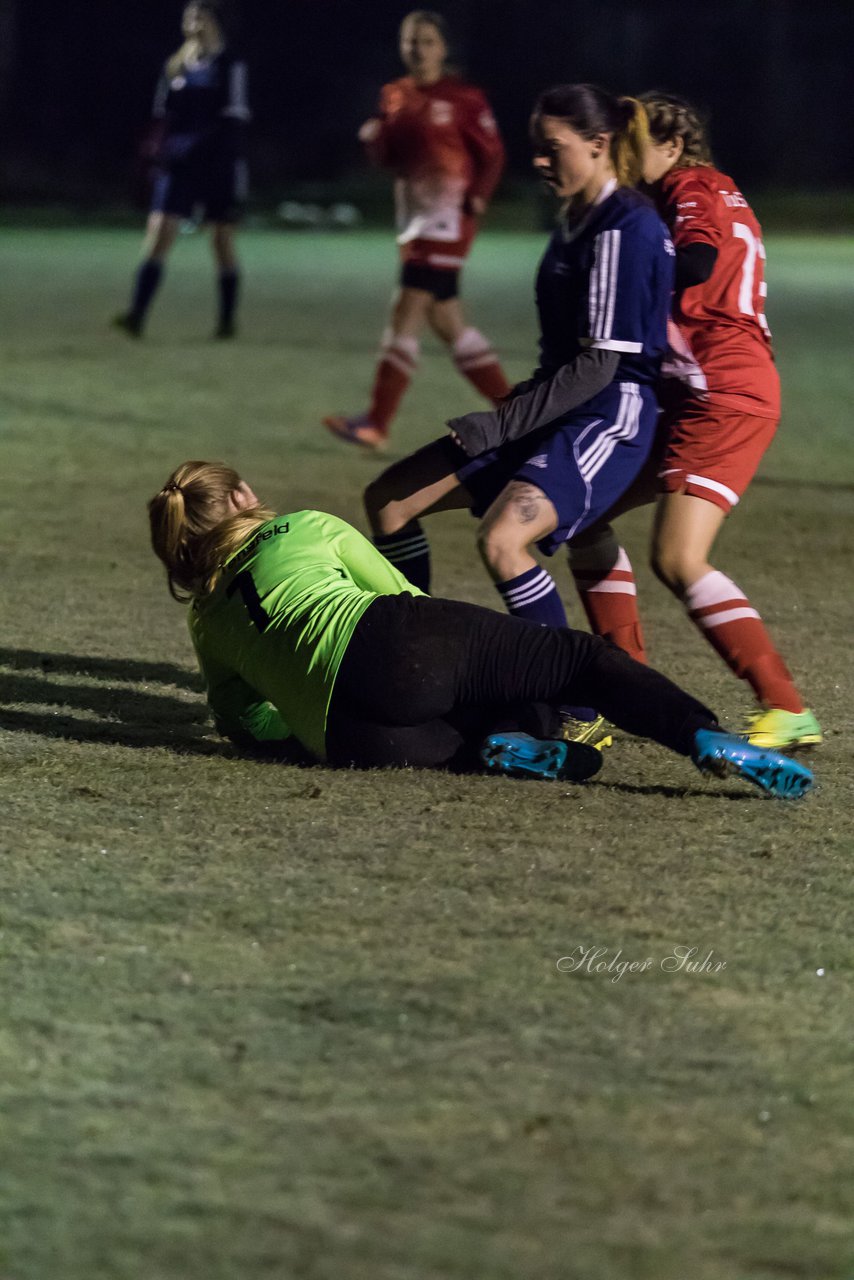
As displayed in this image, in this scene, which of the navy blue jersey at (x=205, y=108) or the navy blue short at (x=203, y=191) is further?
the navy blue jersey at (x=205, y=108)

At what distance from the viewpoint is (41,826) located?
13.5 ft

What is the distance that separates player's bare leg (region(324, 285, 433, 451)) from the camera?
A: 9.98 metres

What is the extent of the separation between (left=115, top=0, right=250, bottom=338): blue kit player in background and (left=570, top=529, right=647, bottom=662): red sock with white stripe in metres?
10.1

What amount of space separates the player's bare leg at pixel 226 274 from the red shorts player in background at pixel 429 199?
4415 mm

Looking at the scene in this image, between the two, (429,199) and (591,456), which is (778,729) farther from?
(429,199)

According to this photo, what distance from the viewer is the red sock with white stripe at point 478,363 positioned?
10250 mm

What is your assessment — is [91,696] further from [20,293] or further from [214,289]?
[214,289]

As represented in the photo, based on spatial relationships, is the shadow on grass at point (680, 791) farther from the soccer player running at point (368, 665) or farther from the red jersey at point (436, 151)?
the red jersey at point (436, 151)

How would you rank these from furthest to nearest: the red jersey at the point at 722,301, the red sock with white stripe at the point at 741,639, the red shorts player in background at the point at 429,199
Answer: the red shorts player in background at the point at 429,199
the red jersey at the point at 722,301
the red sock with white stripe at the point at 741,639

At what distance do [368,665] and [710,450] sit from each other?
1076mm

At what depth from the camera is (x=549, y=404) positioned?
14.9ft

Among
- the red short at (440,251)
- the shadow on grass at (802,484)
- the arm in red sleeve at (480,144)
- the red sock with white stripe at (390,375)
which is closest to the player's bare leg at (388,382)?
the red sock with white stripe at (390,375)

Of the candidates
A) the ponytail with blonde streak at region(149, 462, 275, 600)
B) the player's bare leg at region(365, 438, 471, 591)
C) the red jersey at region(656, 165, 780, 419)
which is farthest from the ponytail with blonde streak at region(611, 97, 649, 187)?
the ponytail with blonde streak at region(149, 462, 275, 600)

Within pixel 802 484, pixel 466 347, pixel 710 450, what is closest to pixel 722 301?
pixel 710 450
